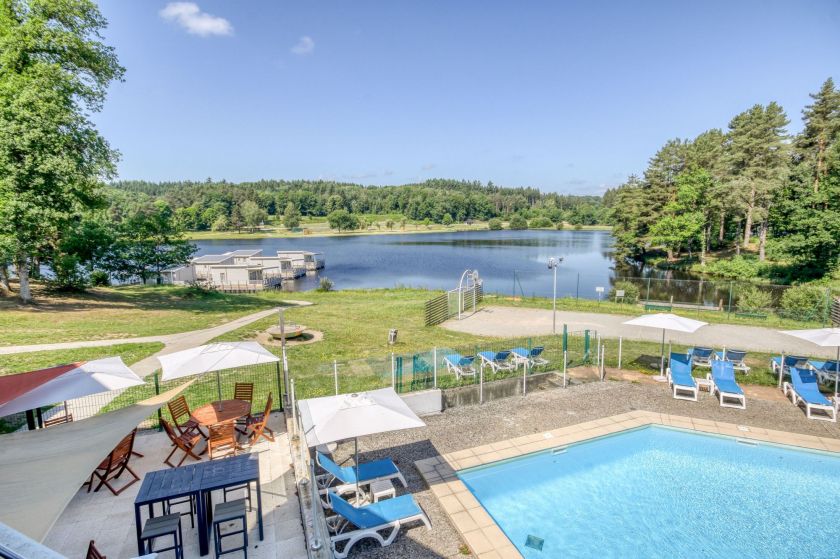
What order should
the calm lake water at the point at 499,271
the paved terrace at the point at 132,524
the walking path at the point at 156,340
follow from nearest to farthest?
the paved terrace at the point at 132,524 < the walking path at the point at 156,340 < the calm lake water at the point at 499,271

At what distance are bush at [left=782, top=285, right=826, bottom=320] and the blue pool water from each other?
574 inches

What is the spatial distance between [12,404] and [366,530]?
17.6 feet

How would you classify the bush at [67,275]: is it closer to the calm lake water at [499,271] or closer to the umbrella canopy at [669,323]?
the calm lake water at [499,271]

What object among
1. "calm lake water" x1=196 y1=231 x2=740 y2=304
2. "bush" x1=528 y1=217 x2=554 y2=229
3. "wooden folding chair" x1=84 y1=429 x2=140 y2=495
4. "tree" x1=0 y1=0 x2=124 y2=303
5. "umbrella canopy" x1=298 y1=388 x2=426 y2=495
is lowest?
"calm lake water" x1=196 y1=231 x2=740 y2=304

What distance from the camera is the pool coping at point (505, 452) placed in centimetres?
618

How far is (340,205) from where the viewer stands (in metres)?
149

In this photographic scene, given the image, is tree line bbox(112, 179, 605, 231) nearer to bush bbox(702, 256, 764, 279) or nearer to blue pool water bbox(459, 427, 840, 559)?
bush bbox(702, 256, 764, 279)

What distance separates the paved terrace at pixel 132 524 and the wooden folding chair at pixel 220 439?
0.78 m

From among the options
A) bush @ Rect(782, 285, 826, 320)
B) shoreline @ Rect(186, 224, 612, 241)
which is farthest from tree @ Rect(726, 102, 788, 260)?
shoreline @ Rect(186, 224, 612, 241)

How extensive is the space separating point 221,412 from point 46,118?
56.3 feet

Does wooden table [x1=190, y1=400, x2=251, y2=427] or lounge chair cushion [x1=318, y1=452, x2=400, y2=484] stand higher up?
wooden table [x1=190, y1=400, x2=251, y2=427]

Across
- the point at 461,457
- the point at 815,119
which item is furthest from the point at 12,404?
the point at 815,119

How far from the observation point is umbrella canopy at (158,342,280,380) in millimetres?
7943

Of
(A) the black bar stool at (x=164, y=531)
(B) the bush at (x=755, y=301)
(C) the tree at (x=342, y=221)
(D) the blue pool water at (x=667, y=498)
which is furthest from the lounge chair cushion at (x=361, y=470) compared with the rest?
(C) the tree at (x=342, y=221)
